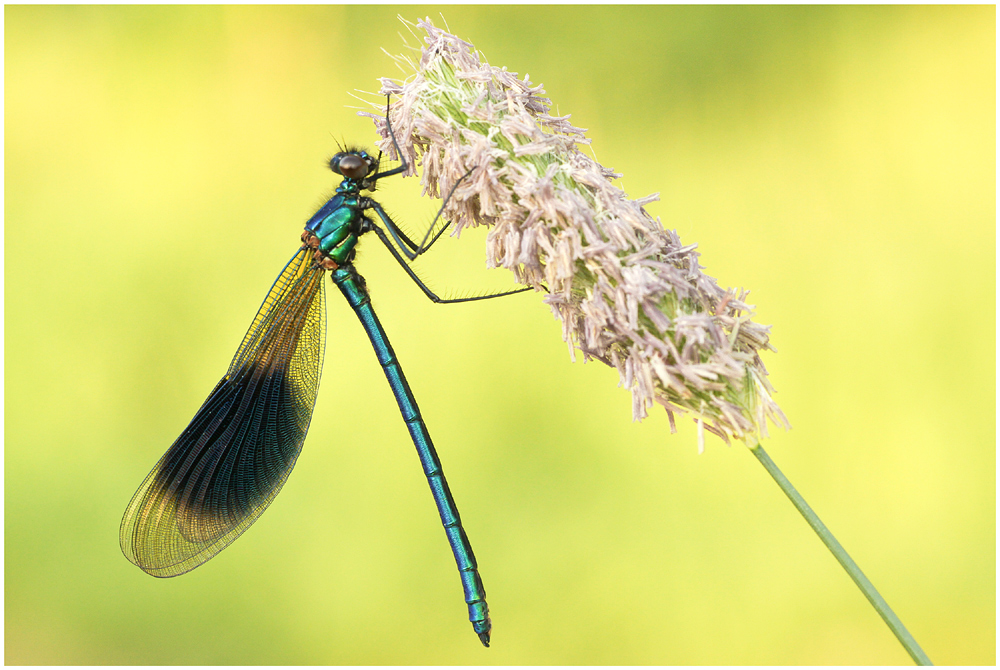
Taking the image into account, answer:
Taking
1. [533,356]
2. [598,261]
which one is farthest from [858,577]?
[533,356]

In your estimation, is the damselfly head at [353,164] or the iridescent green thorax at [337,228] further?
the iridescent green thorax at [337,228]

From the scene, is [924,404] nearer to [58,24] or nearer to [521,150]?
[521,150]

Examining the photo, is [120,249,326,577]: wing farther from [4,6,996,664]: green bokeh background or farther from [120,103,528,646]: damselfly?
[4,6,996,664]: green bokeh background

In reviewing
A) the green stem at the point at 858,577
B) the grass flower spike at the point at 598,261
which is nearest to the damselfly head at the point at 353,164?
the grass flower spike at the point at 598,261

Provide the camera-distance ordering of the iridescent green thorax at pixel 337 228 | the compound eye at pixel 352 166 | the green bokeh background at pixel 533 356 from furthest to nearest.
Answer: the green bokeh background at pixel 533 356 < the iridescent green thorax at pixel 337 228 < the compound eye at pixel 352 166

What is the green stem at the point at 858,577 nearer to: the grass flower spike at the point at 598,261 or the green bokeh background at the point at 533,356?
the grass flower spike at the point at 598,261

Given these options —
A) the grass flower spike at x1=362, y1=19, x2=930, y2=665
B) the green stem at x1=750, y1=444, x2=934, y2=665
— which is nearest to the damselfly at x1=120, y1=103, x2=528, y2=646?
the grass flower spike at x1=362, y1=19, x2=930, y2=665
